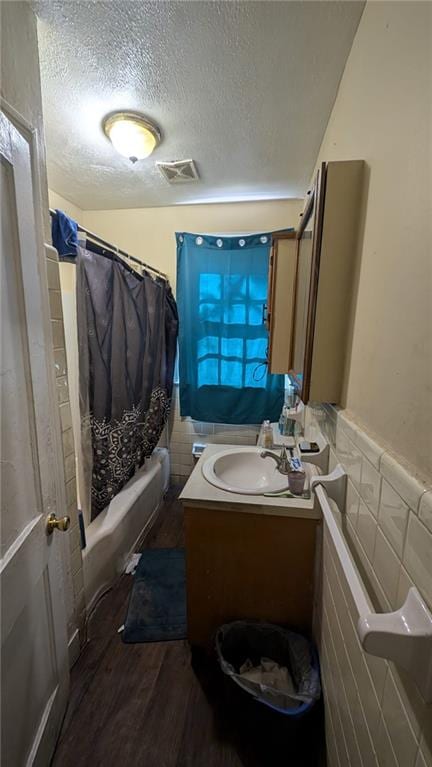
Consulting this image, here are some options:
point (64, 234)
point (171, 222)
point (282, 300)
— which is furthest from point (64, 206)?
point (282, 300)

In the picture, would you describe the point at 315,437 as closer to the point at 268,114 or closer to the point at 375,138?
the point at 375,138

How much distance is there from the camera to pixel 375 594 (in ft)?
1.79

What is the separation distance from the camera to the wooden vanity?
1.09 metres

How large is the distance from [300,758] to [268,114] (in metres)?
2.45

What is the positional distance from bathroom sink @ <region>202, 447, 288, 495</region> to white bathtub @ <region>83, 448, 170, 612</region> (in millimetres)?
696

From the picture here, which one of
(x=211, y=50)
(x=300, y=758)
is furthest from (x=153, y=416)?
(x=211, y=50)

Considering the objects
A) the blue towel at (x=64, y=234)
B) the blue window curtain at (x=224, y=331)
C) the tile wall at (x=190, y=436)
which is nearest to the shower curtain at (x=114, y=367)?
the blue towel at (x=64, y=234)

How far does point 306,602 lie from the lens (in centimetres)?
113

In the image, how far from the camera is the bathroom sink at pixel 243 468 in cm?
146

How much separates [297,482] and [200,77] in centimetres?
160

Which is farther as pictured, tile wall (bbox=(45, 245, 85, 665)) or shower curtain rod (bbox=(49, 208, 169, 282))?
shower curtain rod (bbox=(49, 208, 169, 282))

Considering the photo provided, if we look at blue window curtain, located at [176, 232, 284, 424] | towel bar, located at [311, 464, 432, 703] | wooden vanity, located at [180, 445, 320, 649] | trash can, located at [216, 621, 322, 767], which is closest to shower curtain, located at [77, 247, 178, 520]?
blue window curtain, located at [176, 232, 284, 424]

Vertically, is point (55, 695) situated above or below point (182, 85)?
below

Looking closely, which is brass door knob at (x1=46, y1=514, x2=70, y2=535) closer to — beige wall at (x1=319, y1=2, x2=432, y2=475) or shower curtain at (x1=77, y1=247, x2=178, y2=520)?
shower curtain at (x1=77, y1=247, x2=178, y2=520)
